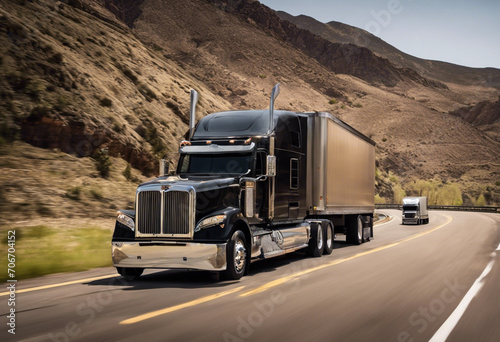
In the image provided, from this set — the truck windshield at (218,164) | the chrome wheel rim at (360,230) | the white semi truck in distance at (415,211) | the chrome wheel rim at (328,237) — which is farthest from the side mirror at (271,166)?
the white semi truck in distance at (415,211)

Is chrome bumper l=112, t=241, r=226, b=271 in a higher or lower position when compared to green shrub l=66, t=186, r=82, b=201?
lower

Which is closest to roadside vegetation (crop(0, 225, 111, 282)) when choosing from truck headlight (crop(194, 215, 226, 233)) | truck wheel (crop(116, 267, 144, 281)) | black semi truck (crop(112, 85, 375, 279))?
truck wheel (crop(116, 267, 144, 281))

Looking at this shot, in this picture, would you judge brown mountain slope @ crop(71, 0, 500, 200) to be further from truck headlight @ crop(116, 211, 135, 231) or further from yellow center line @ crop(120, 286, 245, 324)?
yellow center line @ crop(120, 286, 245, 324)

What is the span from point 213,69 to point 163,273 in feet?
268

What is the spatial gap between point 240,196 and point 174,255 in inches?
83.0

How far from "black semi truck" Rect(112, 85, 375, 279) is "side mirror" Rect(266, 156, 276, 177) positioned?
0.02 m

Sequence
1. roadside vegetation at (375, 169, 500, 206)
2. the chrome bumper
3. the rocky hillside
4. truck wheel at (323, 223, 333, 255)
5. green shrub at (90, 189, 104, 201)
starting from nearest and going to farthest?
the chrome bumper
truck wheel at (323, 223, 333, 255)
green shrub at (90, 189, 104, 201)
the rocky hillside
roadside vegetation at (375, 169, 500, 206)

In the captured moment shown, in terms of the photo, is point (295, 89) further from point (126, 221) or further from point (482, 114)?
point (126, 221)

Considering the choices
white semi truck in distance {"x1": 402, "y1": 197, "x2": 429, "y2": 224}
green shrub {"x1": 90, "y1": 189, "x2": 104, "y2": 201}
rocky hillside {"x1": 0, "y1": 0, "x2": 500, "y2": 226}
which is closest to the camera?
Result: green shrub {"x1": 90, "y1": 189, "x2": 104, "y2": 201}

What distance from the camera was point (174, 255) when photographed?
1138 centimetres

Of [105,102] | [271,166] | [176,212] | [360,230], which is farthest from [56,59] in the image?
[176,212]

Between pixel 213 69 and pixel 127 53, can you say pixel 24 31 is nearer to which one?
pixel 127 53

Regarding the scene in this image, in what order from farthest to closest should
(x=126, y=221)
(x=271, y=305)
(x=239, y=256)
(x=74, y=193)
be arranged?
(x=74, y=193)
(x=239, y=256)
(x=126, y=221)
(x=271, y=305)

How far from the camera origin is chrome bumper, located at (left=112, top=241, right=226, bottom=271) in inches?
445
